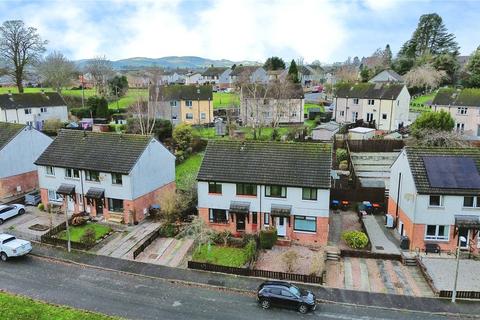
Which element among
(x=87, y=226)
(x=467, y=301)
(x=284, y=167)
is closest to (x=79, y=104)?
(x=87, y=226)

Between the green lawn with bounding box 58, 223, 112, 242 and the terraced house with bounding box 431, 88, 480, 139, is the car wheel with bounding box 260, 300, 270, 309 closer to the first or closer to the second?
the green lawn with bounding box 58, 223, 112, 242

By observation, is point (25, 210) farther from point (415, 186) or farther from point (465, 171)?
point (465, 171)

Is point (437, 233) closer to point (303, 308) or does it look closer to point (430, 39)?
point (303, 308)

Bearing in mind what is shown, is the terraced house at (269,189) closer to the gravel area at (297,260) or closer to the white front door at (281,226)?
the white front door at (281,226)

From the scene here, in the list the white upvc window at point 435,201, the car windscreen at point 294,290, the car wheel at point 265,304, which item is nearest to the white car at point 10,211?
the car wheel at point 265,304

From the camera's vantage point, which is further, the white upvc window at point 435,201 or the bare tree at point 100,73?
the bare tree at point 100,73

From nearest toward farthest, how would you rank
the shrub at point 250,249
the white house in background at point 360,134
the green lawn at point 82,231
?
the shrub at point 250,249 → the green lawn at point 82,231 → the white house in background at point 360,134
